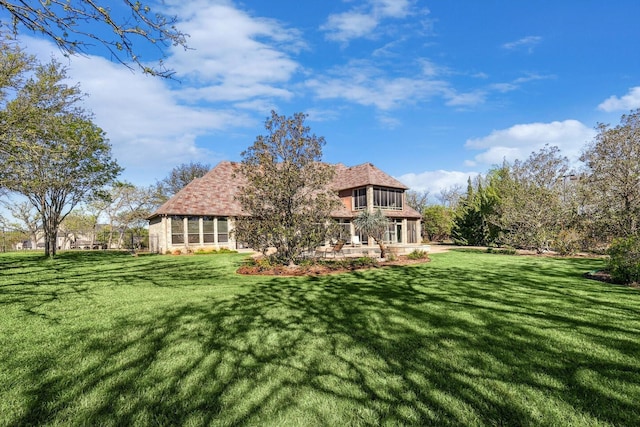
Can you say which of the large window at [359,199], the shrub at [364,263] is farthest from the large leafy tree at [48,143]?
the large window at [359,199]

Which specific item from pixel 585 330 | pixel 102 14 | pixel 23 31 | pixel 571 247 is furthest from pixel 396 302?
pixel 571 247

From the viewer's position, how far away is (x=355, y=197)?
96.4ft

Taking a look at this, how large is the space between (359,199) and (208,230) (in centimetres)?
1385

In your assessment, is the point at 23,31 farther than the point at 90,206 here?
No

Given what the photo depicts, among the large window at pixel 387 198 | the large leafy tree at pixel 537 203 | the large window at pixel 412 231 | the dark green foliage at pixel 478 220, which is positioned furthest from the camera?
the large window at pixel 412 231

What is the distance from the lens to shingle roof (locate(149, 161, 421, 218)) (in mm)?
23969

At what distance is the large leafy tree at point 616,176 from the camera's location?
14984 millimetres

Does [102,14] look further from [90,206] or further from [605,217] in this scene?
[90,206]

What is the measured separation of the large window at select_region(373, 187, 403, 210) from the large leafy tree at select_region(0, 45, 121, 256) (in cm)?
2143

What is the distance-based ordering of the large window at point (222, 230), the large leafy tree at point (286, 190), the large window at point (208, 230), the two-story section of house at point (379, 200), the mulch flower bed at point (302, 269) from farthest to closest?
1. the two-story section of house at point (379, 200)
2. the large window at point (222, 230)
3. the large window at point (208, 230)
4. the large leafy tree at point (286, 190)
5. the mulch flower bed at point (302, 269)

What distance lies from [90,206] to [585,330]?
46.1 m

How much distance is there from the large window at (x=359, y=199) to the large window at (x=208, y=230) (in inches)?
512

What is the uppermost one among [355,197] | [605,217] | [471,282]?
[355,197]

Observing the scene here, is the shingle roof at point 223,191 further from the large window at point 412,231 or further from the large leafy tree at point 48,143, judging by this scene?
the large leafy tree at point 48,143
